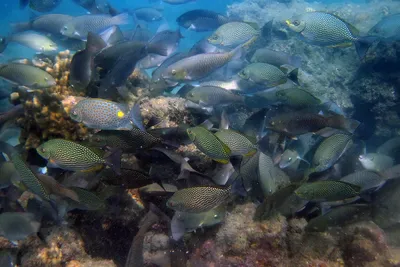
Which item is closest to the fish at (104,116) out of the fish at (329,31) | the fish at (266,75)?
the fish at (266,75)

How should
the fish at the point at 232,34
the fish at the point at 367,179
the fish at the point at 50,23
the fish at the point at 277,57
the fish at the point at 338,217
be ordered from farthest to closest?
the fish at the point at 277,57
the fish at the point at 232,34
the fish at the point at 50,23
the fish at the point at 367,179
the fish at the point at 338,217

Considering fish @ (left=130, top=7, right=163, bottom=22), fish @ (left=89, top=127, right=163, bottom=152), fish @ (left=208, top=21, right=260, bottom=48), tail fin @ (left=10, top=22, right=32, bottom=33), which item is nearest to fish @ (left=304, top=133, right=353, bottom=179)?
fish @ (left=89, top=127, right=163, bottom=152)

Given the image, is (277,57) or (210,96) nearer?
(210,96)

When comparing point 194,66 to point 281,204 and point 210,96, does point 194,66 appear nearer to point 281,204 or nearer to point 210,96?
point 210,96

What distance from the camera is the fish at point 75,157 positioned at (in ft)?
8.48

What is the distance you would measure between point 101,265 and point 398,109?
9.15m

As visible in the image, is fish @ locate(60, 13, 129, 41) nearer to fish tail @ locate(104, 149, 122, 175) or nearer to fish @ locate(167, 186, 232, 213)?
fish tail @ locate(104, 149, 122, 175)

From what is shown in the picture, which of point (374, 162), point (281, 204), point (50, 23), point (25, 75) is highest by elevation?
point (50, 23)

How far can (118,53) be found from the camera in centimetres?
370

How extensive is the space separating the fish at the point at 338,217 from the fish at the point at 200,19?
18.6 ft

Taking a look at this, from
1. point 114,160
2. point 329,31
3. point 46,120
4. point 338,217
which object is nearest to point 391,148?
point 329,31

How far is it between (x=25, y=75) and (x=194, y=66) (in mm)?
2282

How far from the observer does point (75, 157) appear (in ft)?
8.46

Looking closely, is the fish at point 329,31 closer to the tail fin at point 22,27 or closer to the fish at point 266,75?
the fish at point 266,75
